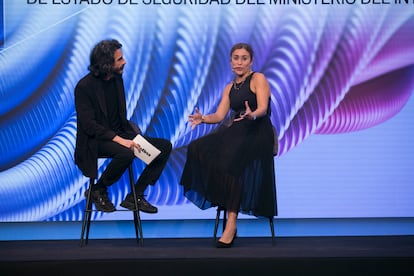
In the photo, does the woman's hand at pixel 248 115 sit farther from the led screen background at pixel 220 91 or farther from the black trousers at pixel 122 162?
the led screen background at pixel 220 91

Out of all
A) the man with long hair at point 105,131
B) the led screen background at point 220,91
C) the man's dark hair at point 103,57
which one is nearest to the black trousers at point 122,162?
the man with long hair at point 105,131

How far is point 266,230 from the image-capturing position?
6.25 metres

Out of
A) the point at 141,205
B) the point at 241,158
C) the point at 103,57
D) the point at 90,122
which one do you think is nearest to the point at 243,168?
the point at 241,158

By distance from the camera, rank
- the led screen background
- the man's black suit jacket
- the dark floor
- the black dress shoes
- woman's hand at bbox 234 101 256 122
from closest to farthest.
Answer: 1. the dark floor
2. woman's hand at bbox 234 101 256 122
3. the man's black suit jacket
4. the black dress shoes
5. the led screen background

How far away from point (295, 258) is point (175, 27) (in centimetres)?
230

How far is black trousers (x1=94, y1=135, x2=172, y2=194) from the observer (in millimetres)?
5078

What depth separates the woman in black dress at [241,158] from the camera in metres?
5.13

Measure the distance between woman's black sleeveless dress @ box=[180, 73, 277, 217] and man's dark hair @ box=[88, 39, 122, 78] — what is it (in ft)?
2.64

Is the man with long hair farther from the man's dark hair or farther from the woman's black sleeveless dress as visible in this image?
the woman's black sleeveless dress

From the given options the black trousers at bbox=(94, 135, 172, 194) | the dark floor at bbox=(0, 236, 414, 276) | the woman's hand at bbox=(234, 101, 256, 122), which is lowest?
the dark floor at bbox=(0, 236, 414, 276)

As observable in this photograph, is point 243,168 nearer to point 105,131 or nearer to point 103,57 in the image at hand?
point 105,131

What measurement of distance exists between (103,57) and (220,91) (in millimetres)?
1329

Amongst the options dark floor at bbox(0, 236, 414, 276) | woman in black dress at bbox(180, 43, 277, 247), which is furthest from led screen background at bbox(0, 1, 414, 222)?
dark floor at bbox(0, 236, 414, 276)

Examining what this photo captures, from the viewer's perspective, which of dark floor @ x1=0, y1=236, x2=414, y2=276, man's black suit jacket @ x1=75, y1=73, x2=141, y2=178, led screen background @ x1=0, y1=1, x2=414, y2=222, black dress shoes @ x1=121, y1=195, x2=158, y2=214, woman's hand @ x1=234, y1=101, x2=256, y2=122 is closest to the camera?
dark floor @ x1=0, y1=236, x2=414, y2=276
